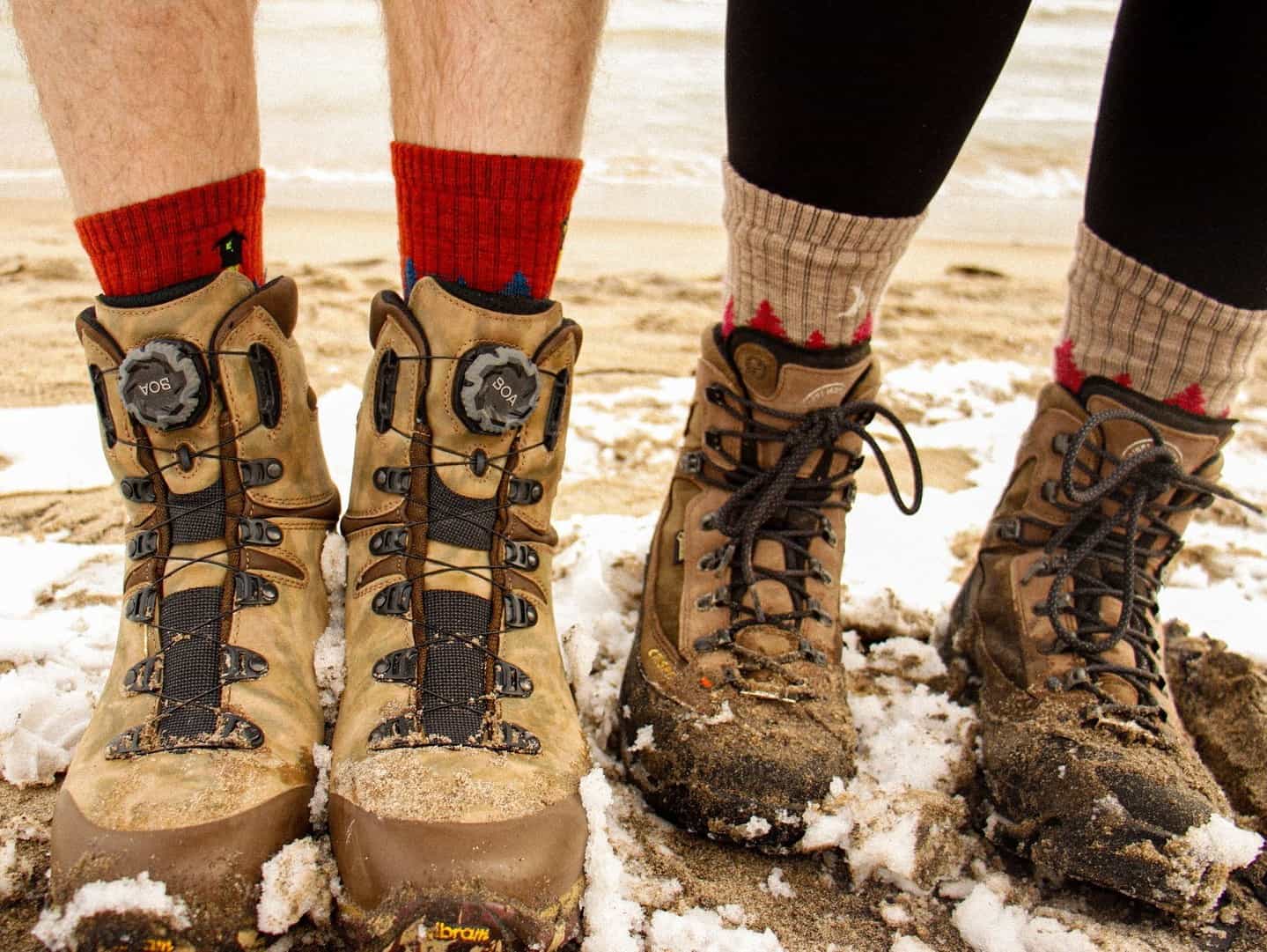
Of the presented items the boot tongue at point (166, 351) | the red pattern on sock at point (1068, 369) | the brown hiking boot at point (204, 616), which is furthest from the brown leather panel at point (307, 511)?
the red pattern on sock at point (1068, 369)

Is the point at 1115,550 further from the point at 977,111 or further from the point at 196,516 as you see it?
the point at 196,516

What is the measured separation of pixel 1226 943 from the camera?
917 millimetres

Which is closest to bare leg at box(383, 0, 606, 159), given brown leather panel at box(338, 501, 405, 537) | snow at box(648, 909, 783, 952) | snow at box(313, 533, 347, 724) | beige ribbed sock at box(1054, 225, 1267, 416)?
brown leather panel at box(338, 501, 405, 537)

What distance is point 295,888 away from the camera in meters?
0.78

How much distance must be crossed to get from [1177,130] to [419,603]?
2.88 ft

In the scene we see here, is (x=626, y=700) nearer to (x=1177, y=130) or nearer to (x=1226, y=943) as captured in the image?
(x=1226, y=943)

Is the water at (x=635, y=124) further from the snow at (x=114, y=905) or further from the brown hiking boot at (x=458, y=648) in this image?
the snow at (x=114, y=905)

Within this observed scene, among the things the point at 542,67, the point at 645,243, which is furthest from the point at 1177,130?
the point at 645,243

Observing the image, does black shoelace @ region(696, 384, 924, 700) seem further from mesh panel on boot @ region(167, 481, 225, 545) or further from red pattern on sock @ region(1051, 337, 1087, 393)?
mesh panel on boot @ region(167, 481, 225, 545)

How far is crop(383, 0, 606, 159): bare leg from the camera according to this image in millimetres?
903

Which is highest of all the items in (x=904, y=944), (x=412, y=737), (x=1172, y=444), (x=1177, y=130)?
(x=1177, y=130)

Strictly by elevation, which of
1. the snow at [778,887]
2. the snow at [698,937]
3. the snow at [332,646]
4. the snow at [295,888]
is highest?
the snow at [332,646]

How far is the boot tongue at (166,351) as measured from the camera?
0.91 m

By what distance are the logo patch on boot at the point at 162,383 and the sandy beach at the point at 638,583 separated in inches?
12.9
